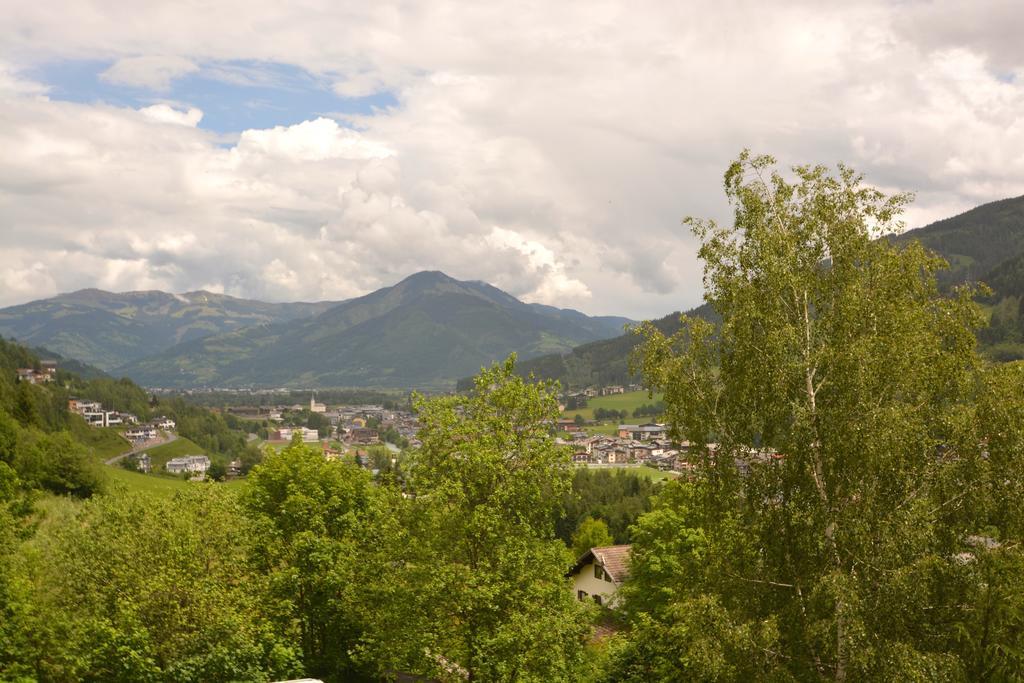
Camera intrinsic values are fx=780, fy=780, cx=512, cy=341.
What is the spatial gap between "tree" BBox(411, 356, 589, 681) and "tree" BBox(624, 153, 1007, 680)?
4.53 meters

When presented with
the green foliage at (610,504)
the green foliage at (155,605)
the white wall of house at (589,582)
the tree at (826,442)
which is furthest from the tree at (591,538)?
the tree at (826,442)

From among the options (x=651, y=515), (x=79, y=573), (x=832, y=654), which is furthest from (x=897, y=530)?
(x=651, y=515)

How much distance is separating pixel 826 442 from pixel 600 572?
46.2 m

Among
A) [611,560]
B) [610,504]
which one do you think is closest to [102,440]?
[610,504]

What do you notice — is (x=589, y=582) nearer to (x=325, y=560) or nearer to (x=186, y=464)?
(x=325, y=560)

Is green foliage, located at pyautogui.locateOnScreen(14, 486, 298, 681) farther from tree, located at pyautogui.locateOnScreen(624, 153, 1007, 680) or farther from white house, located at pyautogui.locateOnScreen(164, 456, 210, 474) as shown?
white house, located at pyautogui.locateOnScreen(164, 456, 210, 474)

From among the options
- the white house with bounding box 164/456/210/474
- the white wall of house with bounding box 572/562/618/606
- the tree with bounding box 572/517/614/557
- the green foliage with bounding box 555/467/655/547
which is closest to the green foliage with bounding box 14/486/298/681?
the white wall of house with bounding box 572/562/618/606

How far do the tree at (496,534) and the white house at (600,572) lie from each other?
114ft

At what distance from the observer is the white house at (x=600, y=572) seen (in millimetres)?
58719

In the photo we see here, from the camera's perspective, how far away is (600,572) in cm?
6125

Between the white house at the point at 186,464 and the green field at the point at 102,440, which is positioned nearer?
the green field at the point at 102,440

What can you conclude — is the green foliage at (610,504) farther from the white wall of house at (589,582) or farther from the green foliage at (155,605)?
the green foliage at (155,605)

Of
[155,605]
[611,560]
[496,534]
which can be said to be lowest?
[611,560]

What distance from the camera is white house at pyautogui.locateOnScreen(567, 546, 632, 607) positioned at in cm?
5872
